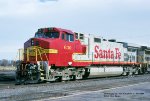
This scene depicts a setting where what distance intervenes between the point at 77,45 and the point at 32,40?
3984mm

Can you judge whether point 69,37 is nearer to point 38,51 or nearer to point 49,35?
point 49,35

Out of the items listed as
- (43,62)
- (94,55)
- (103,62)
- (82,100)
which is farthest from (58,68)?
(82,100)

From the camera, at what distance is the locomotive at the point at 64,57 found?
69.8 feet

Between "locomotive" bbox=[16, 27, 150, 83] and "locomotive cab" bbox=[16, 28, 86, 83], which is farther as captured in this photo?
"locomotive" bbox=[16, 27, 150, 83]

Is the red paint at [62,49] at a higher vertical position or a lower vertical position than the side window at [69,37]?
lower

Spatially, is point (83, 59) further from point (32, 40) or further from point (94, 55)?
point (32, 40)

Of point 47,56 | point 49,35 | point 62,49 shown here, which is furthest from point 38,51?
point 62,49

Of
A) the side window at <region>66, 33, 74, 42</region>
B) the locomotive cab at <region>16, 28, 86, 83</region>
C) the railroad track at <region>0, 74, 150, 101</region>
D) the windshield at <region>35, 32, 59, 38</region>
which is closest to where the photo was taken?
the railroad track at <region>0, 74, 150, 101</region>

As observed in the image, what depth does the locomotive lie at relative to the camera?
2127 cm

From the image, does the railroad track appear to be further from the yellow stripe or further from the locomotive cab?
the yellow stripe

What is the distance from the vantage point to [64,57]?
23.0 m

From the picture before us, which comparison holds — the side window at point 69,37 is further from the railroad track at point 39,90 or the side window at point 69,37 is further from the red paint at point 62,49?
the railroad track at point 39,90

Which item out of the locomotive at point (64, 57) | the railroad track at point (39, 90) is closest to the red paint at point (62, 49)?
the locomotive at point (64, 57)

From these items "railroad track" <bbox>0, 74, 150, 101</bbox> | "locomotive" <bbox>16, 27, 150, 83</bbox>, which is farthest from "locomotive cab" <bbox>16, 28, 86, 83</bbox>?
"railroad track" <bbox>0, 74, 150, 101</bbox>
